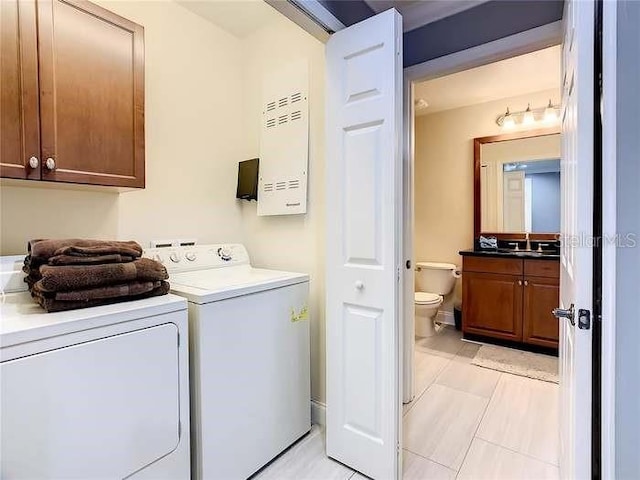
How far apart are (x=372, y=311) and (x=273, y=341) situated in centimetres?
52

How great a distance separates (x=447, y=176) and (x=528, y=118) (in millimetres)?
933

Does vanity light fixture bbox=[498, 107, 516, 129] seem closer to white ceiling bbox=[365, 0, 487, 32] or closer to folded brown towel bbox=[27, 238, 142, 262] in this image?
white ceiling bbox=[365, 0, 487, 32]

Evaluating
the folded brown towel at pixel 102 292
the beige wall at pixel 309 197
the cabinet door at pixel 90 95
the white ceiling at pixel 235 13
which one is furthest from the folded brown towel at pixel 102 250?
the white ceiling at pixel 235 13

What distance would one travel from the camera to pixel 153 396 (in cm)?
120

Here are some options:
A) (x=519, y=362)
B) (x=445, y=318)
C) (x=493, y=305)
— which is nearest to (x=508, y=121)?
(x=493, y=305)

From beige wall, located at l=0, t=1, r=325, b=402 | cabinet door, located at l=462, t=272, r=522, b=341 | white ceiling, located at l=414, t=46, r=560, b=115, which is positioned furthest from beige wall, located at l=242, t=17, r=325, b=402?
cabinet door, located at l=462, t=272, r=522, b=341

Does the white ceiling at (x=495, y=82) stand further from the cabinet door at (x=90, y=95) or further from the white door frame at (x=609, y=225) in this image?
the cabinet door at (x=90, y=95)

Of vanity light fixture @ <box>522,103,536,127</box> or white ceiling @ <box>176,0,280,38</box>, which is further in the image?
vanity light fixture @ <box>522,103,536,127</box>

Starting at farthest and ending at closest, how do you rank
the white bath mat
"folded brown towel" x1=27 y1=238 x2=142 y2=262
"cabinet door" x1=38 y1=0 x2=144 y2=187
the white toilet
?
the white toilet → the white bath mat → "cabinet door" x1=38 y1=0 x2=144 y2=187 → "folded brown towel" x1=27 y1=238 x2=142 y2=262

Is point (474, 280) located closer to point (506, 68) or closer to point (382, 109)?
point (506, 68)

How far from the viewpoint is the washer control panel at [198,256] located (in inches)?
72.2

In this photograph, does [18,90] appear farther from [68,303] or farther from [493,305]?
[493,305]

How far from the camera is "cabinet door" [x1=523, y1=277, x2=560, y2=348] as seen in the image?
2.89 meters

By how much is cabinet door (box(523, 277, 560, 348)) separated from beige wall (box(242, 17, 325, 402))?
2.08 m
